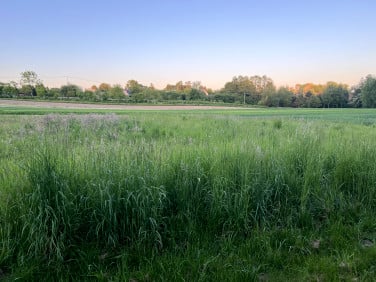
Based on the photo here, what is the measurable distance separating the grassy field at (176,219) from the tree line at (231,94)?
8863 centimetres

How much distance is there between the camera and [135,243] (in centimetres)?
293

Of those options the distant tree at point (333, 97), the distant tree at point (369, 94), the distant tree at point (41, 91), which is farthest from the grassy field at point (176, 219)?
the distant tree at point (333, 97)

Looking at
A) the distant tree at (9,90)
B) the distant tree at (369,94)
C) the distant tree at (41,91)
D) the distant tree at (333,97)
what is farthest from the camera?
the distant tree at (333,97)

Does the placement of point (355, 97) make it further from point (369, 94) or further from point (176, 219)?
point (176, 219)

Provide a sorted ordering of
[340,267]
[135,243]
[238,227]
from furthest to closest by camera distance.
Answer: [238,227]
[135,243]
[340,267]

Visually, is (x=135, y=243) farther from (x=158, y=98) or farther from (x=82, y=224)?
(x=158, y=98)

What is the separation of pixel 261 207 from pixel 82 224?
2.49 meters

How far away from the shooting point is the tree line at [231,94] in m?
90.1

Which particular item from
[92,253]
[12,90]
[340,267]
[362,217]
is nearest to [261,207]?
[340,267]

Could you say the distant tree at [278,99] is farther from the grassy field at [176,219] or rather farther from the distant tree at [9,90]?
the grassy field at [176,219]

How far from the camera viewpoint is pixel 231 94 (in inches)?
4732

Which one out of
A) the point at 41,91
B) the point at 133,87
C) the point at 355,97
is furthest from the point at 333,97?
the point at 41,91

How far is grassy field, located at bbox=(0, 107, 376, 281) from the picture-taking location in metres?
2.59

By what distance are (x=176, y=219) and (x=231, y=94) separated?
12141 centimetres
